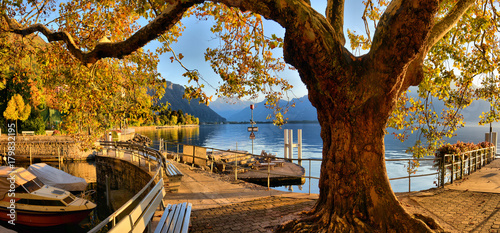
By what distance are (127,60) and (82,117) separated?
2.09m

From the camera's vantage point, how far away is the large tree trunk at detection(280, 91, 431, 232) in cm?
414

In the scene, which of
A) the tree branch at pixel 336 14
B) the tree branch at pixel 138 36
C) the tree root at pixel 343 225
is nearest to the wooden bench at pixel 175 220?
the tree root at pixel 343 225

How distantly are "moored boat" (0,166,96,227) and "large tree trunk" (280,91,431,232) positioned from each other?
37.2 ft

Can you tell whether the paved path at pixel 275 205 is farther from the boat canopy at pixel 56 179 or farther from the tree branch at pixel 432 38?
the boat canopy at pixel 56 179

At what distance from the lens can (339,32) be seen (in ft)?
16.5

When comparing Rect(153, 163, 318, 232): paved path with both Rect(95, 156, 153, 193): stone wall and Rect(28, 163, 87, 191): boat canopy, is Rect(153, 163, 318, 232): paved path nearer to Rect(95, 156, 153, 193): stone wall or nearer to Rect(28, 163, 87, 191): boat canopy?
Rect(95, 156, 153, 193): stone wall

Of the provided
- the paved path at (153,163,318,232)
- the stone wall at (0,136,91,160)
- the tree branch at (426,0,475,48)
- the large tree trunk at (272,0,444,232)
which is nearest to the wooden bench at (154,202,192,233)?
the paved path at (153,163,318,232)

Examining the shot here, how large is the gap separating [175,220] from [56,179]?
1432 cm

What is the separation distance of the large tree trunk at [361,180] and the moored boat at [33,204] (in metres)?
11.3

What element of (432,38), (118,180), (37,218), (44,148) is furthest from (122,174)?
(44,148)

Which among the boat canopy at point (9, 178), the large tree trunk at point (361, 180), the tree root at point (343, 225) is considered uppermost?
the large tree trunk at point (361, 180)

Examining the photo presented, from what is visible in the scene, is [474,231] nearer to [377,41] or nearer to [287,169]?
[377,41]

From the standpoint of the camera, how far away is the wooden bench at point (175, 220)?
Answer: 12.2 feet

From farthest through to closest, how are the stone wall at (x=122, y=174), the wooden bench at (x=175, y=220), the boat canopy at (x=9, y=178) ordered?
the stone wall at (x=122, y=174) → the boat canopy at (x=9, y=178) → the wooden bench at (x=175, y=220)
